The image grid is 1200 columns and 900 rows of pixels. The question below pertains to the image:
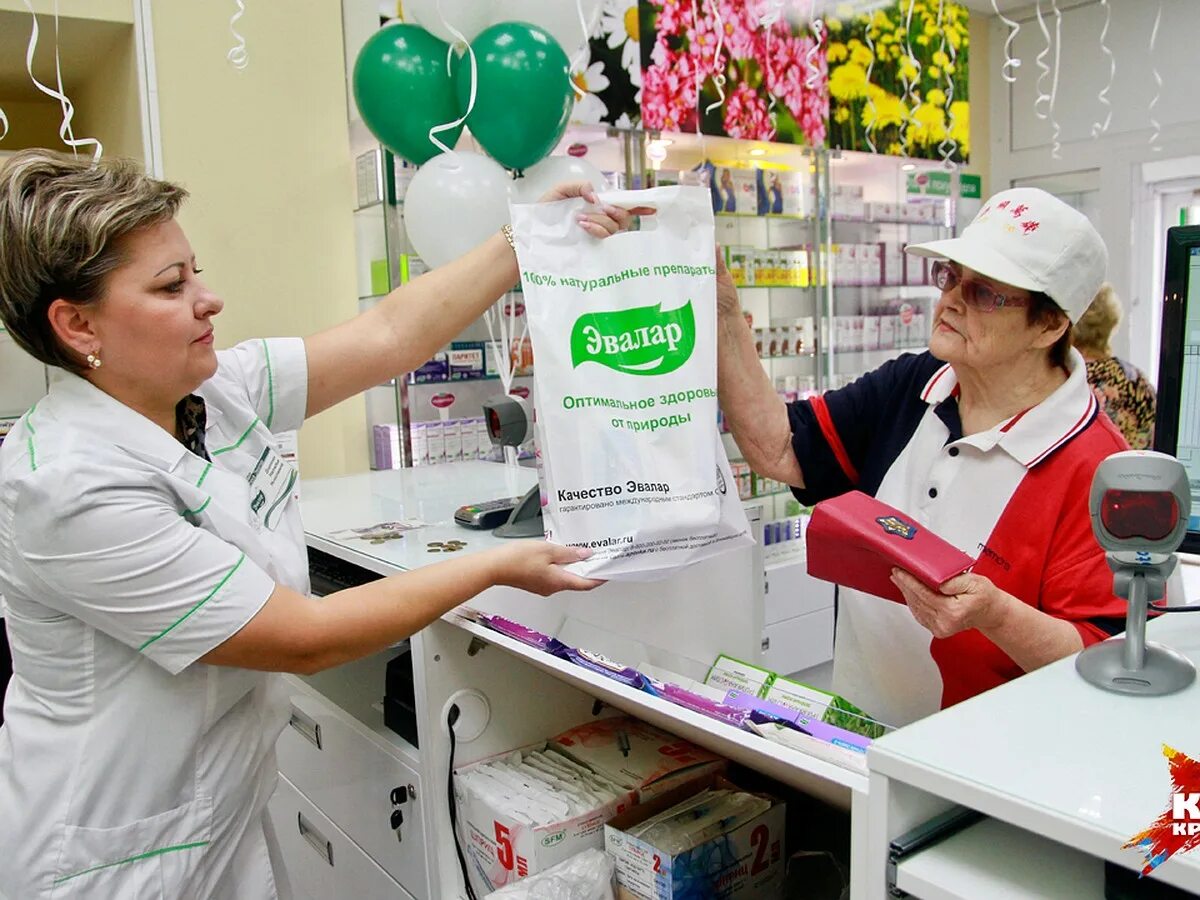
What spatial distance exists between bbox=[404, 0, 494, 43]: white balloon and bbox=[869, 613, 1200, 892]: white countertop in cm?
252

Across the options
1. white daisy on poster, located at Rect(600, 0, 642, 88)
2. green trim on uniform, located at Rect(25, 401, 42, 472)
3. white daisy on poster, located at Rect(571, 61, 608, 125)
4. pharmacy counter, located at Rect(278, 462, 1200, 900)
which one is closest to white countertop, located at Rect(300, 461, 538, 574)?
pharmacy counter, located at Rect(278, 462, 1200, 900)

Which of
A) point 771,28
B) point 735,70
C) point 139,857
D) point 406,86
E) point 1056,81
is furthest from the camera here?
point 771,28

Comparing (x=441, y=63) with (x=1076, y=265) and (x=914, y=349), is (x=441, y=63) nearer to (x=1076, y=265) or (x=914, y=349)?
(x=1076, y=265)

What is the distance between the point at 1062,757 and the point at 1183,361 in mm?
624

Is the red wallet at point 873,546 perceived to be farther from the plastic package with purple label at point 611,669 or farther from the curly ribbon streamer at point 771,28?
the curly ribbon streamer at point 771,28

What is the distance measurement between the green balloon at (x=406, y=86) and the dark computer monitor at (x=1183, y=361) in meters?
2.18

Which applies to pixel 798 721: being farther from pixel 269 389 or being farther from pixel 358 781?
pixel 358 781

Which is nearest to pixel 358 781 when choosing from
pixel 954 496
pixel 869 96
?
pixel 954 496

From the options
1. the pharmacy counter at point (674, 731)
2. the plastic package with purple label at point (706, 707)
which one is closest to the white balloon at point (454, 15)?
the pharmacy counter at point (674, 731)

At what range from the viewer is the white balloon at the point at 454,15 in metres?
2.90

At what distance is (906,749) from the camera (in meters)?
0.94

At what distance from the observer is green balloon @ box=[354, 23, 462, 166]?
294 centimetres

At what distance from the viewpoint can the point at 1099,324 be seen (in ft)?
13.5

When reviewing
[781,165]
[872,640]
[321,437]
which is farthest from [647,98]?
[872,640]
